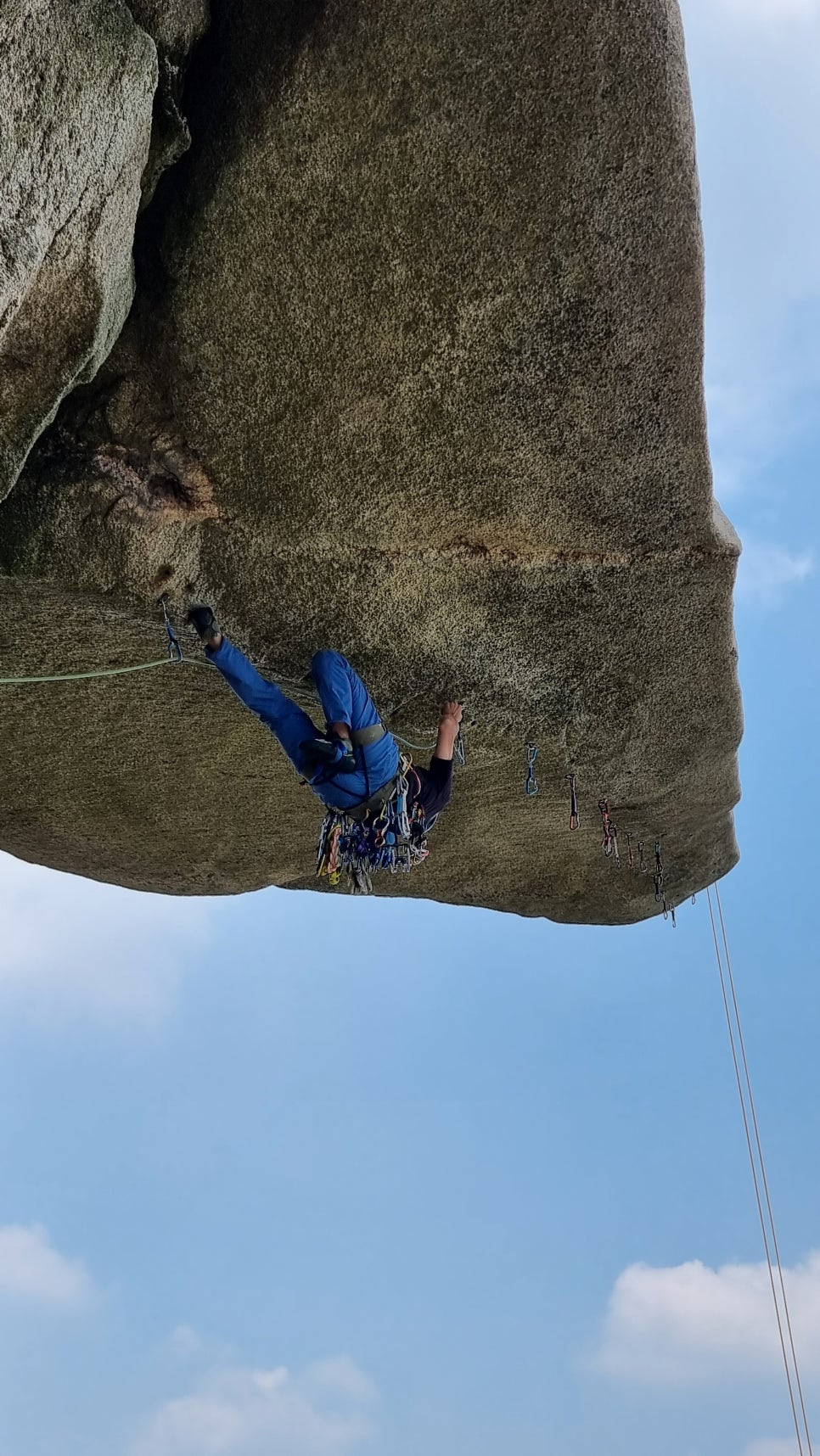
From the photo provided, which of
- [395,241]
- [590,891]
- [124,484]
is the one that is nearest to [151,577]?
[124,484]

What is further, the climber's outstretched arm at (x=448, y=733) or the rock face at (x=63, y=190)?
the climber's outstretched arm at (x=448, y=733)

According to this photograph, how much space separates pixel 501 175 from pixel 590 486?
96 centimetres

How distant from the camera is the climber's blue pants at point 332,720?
3.49 meters

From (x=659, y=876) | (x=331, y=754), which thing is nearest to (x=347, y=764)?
(x=331, y=754)

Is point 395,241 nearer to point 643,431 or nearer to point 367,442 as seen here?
point 367,442

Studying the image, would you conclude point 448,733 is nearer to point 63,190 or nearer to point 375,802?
point 375,802

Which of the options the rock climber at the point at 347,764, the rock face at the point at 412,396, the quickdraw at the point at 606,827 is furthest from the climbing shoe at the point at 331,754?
the quickdraw at the point at 606,827

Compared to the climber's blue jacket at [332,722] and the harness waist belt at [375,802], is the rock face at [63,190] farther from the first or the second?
the harness waist belt at [375,802]

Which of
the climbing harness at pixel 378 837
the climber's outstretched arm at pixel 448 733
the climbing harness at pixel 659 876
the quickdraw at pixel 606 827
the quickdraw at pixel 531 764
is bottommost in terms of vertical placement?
the climbing harness at pixel 378 837

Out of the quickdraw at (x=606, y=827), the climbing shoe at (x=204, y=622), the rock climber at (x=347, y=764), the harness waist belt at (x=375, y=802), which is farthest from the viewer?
the quickdraw at (x=606, y=827)

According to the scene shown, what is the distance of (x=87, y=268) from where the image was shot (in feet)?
8.39

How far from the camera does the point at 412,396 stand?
3.14 m

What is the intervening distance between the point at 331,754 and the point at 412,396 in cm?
117

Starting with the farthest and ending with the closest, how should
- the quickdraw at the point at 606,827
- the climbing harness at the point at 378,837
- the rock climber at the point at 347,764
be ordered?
the quickdraw at the point at 606,827 < the climbing harness at the point at 378,837 < the rock climber at the point at 347,764
